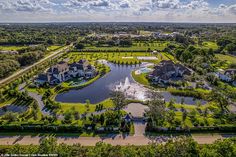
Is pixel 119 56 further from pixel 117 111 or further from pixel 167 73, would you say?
pixel 117 111

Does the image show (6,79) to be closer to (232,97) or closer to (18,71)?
(18,71)

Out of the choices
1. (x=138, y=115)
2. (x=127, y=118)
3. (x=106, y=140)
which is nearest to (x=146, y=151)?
(x=106, y=140)

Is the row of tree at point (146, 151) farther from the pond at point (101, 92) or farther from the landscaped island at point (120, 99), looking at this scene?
the pond at point (101, 92)

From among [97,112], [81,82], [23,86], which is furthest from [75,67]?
[97,112]

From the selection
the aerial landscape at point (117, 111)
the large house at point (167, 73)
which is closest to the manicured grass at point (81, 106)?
the aerial landscape at point (117, 111)

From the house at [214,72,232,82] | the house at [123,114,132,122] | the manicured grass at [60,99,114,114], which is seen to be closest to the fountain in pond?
the manicured grass at [60,99,114,114]

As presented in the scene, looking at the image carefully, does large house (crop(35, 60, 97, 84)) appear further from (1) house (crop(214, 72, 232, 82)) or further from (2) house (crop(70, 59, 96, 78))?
(1) house (crop(214, 72, 232, 82))
